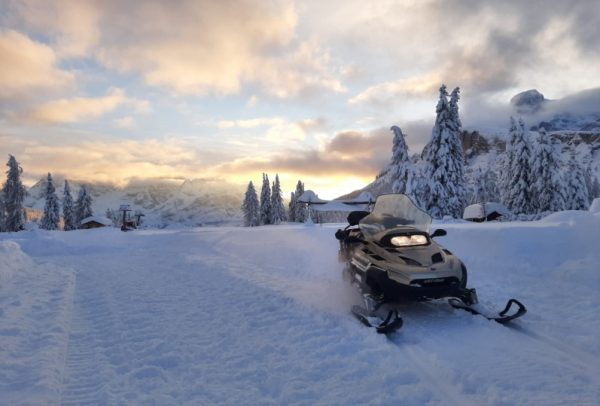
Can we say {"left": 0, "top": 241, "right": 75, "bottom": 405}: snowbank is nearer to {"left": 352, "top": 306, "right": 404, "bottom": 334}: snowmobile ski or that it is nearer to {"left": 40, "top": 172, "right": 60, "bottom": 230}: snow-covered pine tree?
{"left": 352, "top": 306, "right": 404, "bottom": 334}: snowmobile ski

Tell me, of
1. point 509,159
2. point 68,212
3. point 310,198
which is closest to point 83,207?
point 68,212

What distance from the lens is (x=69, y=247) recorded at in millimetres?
22109

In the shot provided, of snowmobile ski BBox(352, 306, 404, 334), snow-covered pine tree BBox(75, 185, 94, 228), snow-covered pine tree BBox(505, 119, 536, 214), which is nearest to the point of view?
snowmobile ski BBox(352, 306, 404, 334)

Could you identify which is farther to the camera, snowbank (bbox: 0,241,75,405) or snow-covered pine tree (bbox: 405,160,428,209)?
snow-covered pine tree (bbox: 405,160,428,209)

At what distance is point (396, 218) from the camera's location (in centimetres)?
758

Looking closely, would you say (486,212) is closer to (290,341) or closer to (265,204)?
(265,204)

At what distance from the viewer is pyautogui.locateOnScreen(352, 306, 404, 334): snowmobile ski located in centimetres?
554

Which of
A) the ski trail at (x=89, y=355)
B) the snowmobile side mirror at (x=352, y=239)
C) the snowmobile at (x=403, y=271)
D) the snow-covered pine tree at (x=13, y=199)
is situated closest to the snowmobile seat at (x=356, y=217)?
the snowmobile side mirror at (x=352, y=239)

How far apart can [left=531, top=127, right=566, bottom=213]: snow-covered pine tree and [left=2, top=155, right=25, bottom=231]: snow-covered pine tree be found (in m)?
66.7

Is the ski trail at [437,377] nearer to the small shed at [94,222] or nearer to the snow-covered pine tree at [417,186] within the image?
the snow-covered pine tree at [417,186]

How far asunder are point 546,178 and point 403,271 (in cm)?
4289

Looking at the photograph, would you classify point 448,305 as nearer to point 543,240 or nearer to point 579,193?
point 543,240

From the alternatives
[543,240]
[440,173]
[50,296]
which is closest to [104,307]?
[50,296]

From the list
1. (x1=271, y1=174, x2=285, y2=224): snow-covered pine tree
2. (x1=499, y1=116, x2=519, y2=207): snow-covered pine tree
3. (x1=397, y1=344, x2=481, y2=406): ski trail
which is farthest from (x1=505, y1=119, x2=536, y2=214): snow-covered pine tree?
(x1=397, y1=344, x2=481, y2=406): ski trail
